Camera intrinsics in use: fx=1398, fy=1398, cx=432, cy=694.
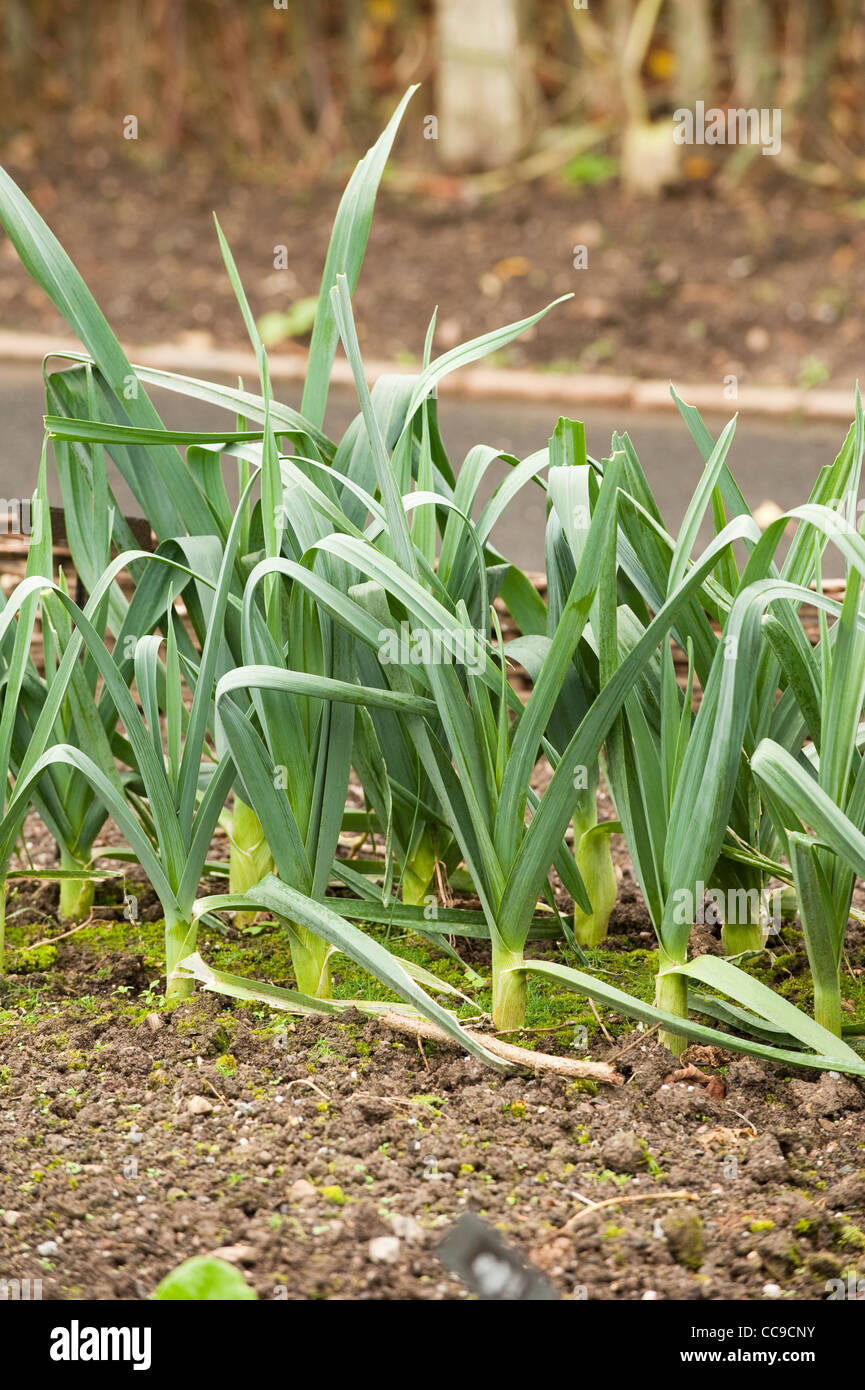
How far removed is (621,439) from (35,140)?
8496mm

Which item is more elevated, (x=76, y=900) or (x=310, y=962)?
(x=76, y=900)

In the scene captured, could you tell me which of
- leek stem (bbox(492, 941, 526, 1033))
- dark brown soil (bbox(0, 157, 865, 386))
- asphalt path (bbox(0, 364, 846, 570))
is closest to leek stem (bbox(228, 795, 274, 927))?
leek stem (bbox(492, 941, 526, 1033))

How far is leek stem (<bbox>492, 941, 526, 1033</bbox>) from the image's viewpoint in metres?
1.81

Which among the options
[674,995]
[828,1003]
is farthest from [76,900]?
[828,1003]

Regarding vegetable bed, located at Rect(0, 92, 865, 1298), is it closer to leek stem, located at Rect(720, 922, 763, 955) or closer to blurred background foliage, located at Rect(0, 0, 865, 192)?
leek stem, located at Rect(720, 922, 763, 955)

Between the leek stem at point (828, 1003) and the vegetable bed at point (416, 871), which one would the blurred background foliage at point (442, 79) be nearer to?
the vegetable bed at point (416, 871)

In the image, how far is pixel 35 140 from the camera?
9.18 metres

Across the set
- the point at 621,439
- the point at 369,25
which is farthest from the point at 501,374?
the point at 621,439

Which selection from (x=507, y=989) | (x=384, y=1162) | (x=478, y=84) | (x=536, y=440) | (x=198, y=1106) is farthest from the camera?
(x=478, y=84)

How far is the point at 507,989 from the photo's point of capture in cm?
184

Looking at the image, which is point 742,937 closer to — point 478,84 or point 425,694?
point 425,694

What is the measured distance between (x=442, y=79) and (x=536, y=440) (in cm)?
343

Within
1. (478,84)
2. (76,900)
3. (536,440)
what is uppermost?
(478,84)
